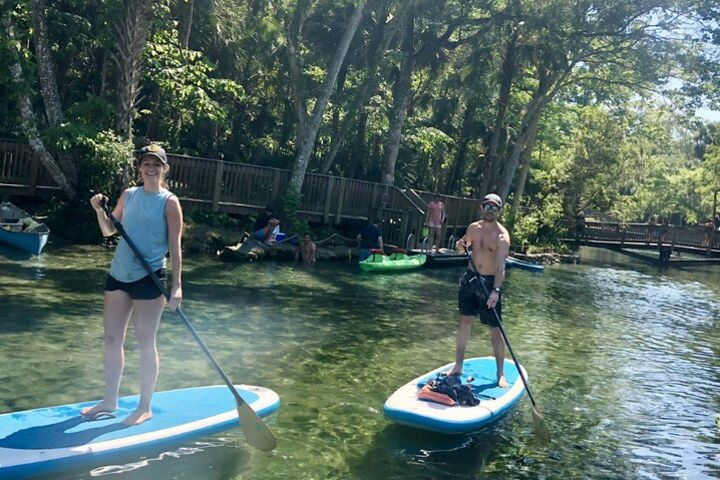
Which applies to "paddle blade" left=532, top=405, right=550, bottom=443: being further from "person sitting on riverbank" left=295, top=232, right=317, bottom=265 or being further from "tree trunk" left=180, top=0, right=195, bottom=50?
"tree trunk" left=180, top=0, right=195, bottom=50

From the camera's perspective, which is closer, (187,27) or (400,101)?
(187,27)

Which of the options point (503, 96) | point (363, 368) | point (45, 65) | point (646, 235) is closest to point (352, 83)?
point (503, 96)

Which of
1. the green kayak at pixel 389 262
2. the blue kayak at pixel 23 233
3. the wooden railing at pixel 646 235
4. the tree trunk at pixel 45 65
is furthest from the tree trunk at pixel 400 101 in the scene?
the wooden railing at pixel 646 235

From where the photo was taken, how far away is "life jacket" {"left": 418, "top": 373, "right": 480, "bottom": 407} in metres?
6.97

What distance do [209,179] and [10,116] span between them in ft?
18.0

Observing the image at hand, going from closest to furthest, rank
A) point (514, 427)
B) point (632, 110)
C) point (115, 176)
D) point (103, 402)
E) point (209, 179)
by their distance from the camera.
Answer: point (103, 402) < point (514, 427) < point (115, 176) < point (209, 179) < point (632, 110)

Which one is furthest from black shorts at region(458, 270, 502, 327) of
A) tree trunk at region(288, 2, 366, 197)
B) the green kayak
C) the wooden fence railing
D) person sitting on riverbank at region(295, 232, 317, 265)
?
tree trunk at region(288, 2, 366, 197)

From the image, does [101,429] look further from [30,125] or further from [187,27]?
[187,27]

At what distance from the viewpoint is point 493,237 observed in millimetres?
7691

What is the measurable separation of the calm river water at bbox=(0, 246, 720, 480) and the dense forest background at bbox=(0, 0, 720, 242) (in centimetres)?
465

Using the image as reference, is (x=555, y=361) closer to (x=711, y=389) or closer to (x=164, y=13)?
(x=711, y=389)

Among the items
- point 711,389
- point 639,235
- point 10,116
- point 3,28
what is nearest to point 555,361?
point 711,389

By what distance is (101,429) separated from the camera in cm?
537

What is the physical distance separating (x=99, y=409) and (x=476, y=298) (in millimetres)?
3933
